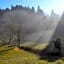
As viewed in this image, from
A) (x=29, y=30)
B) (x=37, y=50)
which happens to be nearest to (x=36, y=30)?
(x=29, y=30)

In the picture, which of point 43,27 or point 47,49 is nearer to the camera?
point 47,49

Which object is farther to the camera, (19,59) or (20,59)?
(19,59)

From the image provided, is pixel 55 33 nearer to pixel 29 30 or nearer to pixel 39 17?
pixel 29 30

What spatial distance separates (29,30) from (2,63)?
12498cm

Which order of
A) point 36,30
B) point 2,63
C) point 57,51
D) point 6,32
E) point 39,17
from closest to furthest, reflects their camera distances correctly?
point 2,63
point 57,51
point 6,32
point 36,30
point 39,17

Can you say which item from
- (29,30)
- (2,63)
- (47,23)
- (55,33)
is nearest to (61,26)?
(55,33)

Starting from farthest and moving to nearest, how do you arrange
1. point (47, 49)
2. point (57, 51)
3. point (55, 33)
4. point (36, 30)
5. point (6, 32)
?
point (36, 30) → point (6, 32) → point (55, 33) → point (47, 49) → point (57, 51)

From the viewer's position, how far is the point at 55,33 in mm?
131250

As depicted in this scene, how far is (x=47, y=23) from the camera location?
16250 cm

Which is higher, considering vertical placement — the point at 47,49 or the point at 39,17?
the point at 39,17

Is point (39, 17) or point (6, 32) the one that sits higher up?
point (39, 17)

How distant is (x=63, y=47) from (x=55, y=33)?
56.0 meters

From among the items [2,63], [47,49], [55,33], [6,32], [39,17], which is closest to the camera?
[2,63]

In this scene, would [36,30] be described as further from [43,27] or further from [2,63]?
[2,63]
